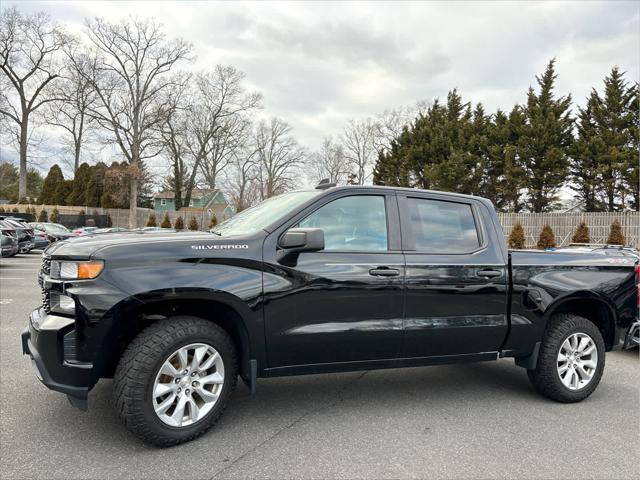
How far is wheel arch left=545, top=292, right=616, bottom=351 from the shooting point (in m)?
4.32

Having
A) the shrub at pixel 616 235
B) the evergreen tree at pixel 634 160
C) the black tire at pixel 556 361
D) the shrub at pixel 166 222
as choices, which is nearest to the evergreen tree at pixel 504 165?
the evergreen tree at pixel 634 160

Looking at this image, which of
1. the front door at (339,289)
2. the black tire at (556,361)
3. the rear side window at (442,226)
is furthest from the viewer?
the black tire at (556,361)

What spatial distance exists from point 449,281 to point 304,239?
4.42ft

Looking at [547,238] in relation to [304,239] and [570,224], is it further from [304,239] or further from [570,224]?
[304,239]

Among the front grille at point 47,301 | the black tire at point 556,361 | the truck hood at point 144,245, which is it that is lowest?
the black tire at point 556,361

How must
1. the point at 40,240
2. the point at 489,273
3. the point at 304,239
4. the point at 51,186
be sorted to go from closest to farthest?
the point at 304,239 < the point at 489,273 < the point at 40,240 < the point at 51,186

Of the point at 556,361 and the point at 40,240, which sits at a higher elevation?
the point at 40,240

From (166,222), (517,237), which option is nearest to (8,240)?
(166,222)

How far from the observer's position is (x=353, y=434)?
3.39 meters

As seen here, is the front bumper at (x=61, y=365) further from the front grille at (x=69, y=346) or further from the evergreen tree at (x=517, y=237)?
the evergreen tree at (x=517, y=237)

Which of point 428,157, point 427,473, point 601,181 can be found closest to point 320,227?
point 427,473

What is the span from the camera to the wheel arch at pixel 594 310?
432 cm

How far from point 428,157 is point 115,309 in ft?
132

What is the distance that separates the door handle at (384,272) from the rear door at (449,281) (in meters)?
0.11
